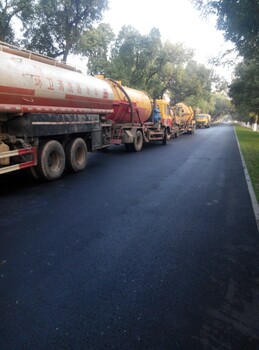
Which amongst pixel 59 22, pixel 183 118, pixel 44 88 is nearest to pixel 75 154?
pixel 44 88

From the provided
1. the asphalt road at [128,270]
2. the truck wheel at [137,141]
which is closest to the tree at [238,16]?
the asphalt road at [128,270]

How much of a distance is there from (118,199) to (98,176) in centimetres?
289

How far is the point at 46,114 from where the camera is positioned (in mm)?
8617

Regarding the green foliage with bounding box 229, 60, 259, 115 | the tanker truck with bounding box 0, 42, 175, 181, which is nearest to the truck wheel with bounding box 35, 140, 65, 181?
the tanker truck with bounding box 0, 42, 175, 181

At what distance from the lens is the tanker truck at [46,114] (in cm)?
757

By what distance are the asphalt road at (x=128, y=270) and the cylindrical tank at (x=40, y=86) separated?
235 cm

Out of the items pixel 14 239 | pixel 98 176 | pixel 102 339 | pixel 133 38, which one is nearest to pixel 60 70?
pixel 98 176

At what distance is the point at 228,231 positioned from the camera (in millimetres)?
5262

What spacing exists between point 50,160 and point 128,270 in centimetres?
615

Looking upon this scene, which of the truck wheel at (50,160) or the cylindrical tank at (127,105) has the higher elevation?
the cylindrical tank at (127,105)

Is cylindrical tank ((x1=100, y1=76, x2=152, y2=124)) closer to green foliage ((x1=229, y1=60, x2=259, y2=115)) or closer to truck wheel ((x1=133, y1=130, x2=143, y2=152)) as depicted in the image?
truck wheel ((x1=133, y1=130, x2=143, y2=152))

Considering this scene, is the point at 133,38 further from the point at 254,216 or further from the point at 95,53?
the point at 254,216

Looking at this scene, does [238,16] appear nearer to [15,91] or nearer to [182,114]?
[15,91]

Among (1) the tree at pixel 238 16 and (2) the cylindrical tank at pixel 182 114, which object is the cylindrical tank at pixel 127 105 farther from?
(2) the cylindrical tank at pixel 182 114
